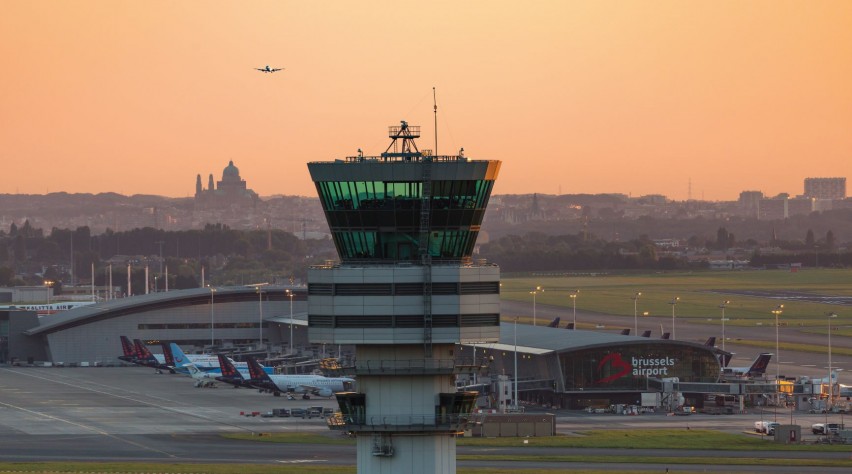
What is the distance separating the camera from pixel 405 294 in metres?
47.8

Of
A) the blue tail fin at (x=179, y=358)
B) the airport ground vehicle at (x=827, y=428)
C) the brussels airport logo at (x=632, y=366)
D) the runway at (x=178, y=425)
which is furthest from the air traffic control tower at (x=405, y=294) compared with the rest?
the blue tail fin at (x=179, y=358)

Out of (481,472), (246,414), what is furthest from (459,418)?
(246,414)

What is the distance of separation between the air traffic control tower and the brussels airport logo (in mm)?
98979

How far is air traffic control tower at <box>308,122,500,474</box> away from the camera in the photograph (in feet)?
157

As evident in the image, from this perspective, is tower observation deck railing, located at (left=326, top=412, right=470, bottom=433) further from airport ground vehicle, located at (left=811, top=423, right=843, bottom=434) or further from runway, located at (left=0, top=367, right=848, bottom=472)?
airport ground vehicle, located at (left=811, top=423, right=843, bottom=434)

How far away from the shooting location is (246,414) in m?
142

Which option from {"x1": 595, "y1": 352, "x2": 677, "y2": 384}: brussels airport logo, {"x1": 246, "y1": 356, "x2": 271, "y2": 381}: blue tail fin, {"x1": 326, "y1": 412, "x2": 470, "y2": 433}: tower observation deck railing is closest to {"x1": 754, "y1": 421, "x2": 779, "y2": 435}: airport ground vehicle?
{"x1": 595, "y1": 352, "x2": 677, "y2": 384}: brussels airport logo

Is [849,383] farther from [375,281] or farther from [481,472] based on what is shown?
[375,281]

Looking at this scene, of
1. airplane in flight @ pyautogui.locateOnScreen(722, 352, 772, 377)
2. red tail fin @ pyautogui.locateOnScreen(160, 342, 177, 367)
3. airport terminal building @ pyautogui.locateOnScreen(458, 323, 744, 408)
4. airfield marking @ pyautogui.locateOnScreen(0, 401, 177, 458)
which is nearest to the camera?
airfield marking @ pyautogui.locateOnScreen(0, 401, 177, 458)

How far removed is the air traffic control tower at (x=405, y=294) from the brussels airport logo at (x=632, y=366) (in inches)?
3897

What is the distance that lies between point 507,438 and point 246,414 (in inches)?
1157

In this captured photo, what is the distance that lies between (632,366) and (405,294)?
334 ft

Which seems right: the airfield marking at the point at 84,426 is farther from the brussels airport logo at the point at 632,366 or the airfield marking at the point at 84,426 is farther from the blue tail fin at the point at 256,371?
the brussels airport logo at the point at 632,366

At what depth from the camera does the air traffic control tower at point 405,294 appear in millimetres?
47781
